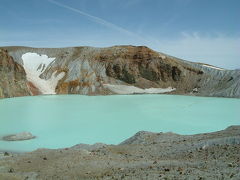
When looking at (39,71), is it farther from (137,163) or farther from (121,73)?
(137,163)

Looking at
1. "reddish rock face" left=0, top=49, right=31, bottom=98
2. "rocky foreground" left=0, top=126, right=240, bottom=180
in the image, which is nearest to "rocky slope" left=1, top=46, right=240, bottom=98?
"reddish rock face" left=0, top=49, right=31, bottom=98

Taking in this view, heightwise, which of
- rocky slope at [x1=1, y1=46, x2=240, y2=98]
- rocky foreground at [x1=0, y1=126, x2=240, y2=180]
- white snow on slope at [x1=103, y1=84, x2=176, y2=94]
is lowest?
rocky foreground at [x1=0, y1=126, x2=240, y2=180]

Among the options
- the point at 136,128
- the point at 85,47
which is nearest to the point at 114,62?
the point at 85,47

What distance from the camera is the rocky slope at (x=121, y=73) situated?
2101 inches

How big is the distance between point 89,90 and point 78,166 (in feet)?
150

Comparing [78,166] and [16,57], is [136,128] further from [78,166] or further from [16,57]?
[16,57]

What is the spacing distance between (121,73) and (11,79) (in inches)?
822

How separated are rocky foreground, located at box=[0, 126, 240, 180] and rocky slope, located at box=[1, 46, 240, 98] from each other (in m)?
40.0

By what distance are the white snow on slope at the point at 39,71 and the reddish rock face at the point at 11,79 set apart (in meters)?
4.40

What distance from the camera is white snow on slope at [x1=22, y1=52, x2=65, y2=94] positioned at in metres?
56.8

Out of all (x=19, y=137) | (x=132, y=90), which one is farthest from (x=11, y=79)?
(x=19, y=137)

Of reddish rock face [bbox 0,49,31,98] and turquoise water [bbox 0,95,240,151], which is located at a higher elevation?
reddish rock face [bbox 0,49,31,98]

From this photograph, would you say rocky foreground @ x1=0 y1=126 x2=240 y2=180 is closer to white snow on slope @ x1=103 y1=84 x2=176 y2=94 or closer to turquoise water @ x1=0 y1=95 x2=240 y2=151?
turquoise water @ x1=0 y1=95 x2=240 y2=151

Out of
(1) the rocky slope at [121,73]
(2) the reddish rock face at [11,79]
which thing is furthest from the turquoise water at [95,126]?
(1) the rocky slope at [121,73]
